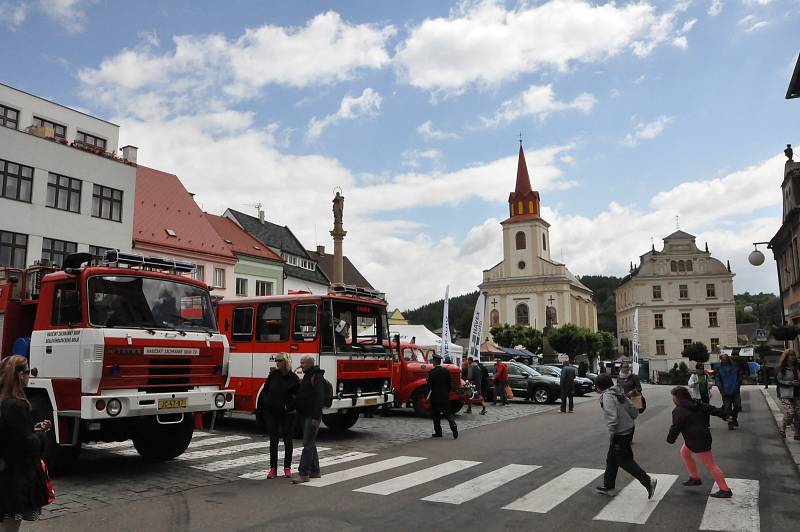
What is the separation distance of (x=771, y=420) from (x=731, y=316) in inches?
2463

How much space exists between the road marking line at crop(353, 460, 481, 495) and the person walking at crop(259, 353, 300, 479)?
1.49 metres

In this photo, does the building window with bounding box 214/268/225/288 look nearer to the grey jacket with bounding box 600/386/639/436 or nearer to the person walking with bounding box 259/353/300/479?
the person walking with bounding box 259/353/300/479

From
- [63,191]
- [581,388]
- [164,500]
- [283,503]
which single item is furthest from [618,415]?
[63,191]

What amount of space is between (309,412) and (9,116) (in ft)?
89.3

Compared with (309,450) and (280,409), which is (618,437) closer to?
(309,450)

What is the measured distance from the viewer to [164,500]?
7.77m

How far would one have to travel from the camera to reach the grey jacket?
26.2 feet

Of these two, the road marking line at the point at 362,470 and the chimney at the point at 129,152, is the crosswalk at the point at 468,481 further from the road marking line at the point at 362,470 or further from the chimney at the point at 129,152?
the chimney at the point at 129,152


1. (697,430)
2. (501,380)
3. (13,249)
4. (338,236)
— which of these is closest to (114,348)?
(697,430)

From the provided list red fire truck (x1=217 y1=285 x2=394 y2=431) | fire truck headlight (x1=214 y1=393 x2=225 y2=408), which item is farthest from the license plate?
red fire truck (x1=217 y1=285 x2=394 y2=431)

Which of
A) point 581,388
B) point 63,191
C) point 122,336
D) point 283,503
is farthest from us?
point 581,388

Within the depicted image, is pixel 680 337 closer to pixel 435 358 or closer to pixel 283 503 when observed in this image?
pixel 435 358

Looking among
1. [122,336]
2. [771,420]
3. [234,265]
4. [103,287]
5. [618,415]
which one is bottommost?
[771,420]

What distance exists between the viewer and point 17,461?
15.4 feet
